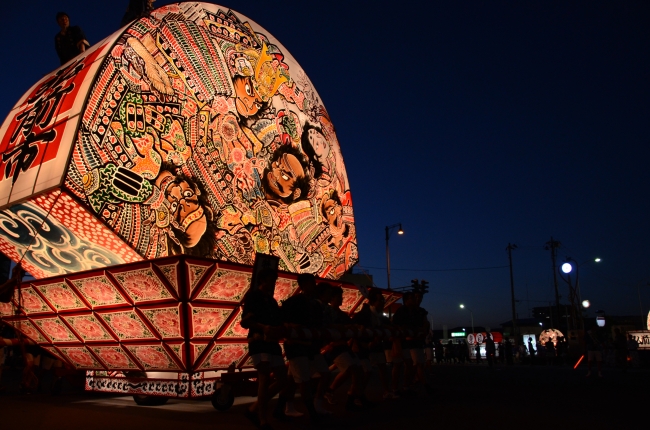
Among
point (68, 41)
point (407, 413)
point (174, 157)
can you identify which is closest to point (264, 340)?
point (407, 413)

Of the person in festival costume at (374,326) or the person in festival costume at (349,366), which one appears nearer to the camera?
the person in festival costume at (349,366)

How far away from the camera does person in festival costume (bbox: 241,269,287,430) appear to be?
17.3ft

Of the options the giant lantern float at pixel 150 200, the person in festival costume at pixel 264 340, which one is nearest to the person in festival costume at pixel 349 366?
the person in festival costume at pixel 264 340

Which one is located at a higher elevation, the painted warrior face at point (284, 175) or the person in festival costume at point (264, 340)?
the painted warrior face at point (284, 175)

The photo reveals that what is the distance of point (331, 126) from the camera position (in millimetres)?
13820

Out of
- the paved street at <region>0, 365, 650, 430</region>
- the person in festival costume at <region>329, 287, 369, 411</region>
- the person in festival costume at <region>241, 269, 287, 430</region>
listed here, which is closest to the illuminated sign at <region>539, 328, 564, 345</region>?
the paved street at <region>0, 365, 650, 430</region>

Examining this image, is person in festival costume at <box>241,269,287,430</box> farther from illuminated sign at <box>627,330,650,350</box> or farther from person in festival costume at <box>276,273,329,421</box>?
illuminated sign at <box>627,330,650,350</box>

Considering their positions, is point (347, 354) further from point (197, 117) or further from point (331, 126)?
point (331, 126)

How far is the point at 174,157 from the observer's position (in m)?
9.06

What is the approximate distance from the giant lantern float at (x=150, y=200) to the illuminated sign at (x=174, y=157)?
3 cm

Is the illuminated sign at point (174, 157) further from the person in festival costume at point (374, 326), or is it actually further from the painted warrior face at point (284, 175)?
the person in festival costume at point (374, 326)

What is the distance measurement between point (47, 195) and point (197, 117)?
335cm

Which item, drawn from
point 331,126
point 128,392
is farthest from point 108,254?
point 331,126

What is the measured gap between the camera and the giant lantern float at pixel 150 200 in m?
7.22
